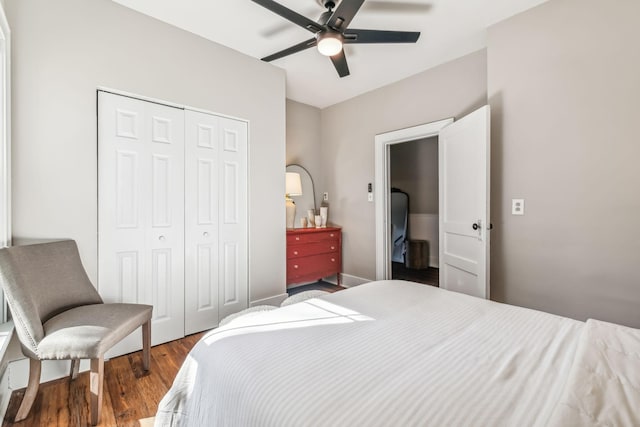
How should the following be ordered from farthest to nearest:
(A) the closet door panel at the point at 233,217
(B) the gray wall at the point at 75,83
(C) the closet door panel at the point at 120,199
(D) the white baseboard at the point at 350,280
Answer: (D) the white baseboard at the point at 350,280
(A) the closet door panel at the point at 233,217
(C) the closet door panel at the point at 120,199
(B) the gray wall at the point at 75,83

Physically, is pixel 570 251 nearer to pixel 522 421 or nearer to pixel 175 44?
pixel 522 421

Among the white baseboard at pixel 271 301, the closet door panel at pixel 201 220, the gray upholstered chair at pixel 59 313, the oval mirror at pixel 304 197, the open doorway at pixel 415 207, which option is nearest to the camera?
the gray upholstered chair at pixel 59 313

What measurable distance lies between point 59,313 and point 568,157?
336 centimetres

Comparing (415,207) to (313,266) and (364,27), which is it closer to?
(313,266)

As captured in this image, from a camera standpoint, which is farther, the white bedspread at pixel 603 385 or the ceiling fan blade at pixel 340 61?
the ceiling fan blade at pixel 340 61

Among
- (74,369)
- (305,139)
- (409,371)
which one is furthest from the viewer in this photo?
(305,139)

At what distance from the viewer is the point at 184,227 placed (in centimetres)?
244

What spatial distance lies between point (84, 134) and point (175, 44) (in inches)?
40.4

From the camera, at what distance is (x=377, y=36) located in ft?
6.76

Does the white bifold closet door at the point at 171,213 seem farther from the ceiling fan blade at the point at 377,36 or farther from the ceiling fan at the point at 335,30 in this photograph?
the ceiling fan blade at the point at 377,36

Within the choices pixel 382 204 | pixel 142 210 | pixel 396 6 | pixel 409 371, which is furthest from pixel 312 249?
pixel 409 371

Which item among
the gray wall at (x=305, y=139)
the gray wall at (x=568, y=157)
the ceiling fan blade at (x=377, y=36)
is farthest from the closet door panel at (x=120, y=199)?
the gray wall at (x=568, y=157)

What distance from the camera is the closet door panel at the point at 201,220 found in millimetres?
2471

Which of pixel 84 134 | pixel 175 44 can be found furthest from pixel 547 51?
pixel 84 134
